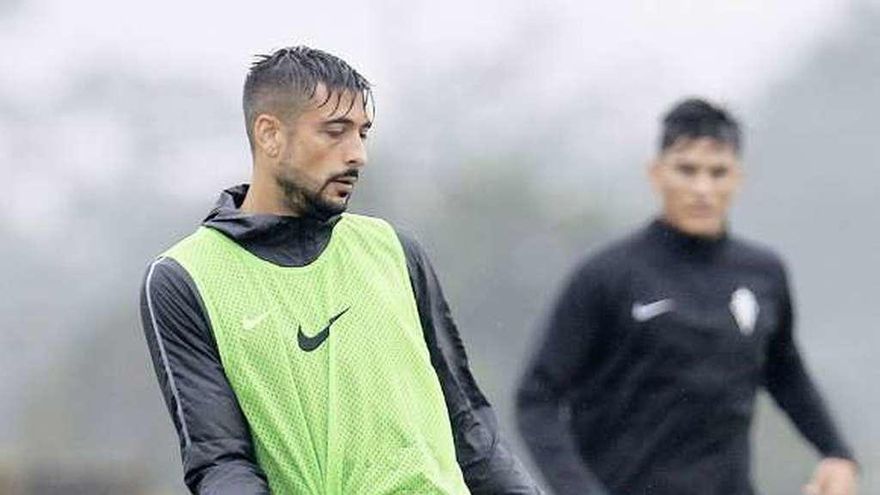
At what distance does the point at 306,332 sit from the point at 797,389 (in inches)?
83.1

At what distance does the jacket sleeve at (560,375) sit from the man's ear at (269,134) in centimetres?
171

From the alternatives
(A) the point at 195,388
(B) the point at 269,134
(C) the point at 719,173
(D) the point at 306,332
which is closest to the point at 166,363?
(A) the point at 195,388

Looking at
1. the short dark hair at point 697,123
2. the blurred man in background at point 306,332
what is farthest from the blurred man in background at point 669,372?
the blurred man in background at point 306,332

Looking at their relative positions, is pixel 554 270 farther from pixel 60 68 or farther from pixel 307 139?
pixel 307 139

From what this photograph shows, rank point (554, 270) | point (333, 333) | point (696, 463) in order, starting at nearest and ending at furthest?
point (333, 333)
point (696, 463)
point (554, 270)

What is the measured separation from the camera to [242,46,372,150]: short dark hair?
3979 mm

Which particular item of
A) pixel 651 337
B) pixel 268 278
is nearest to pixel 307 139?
pixel 268 278

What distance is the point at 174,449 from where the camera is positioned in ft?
24.5

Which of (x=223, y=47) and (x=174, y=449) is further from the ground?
(x=223, y=47)

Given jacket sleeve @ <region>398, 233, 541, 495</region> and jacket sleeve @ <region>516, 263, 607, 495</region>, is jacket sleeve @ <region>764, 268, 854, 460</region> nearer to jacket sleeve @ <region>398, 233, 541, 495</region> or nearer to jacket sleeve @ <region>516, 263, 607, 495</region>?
jacket sleeve @ <region>516, 263, 607, 495</region>

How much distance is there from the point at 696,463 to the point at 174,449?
2205 millimetres

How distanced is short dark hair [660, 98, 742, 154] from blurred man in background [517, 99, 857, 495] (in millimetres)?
147

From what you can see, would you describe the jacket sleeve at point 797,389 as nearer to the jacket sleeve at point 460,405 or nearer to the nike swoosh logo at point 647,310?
the nike swoosh logo at point 647,310

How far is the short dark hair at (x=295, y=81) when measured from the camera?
3.98m
